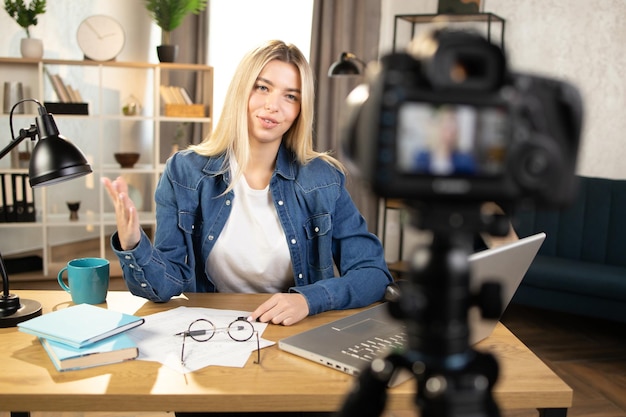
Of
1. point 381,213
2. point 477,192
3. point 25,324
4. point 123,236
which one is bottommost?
point 381,213

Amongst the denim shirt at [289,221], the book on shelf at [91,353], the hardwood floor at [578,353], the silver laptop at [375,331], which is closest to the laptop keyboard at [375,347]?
the silver laptop at [375,331]

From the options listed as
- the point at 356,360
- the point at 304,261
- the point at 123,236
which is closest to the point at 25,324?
the point at 123,236

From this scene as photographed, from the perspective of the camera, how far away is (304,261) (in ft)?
5.67

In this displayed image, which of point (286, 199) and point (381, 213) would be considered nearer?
point (286, 199)

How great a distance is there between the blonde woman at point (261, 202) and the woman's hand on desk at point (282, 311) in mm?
268

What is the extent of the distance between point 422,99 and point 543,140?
125 mm

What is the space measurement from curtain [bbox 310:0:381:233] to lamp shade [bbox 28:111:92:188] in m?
3.25

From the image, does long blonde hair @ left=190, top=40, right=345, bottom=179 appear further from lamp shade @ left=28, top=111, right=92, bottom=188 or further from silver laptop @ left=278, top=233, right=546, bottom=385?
silver laptop @ left=278, top=233, right=546, bottom=385

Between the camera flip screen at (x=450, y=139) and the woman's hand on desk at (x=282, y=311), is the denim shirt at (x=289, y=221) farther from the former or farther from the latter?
the camera flip screen at (x=450, y=139)

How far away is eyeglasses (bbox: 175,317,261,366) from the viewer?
4.12 feet

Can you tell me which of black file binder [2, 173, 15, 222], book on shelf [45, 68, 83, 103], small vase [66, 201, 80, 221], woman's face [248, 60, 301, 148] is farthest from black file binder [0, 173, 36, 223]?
woman's face [248, 60, 301, 148]

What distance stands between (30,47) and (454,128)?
399 centimetres

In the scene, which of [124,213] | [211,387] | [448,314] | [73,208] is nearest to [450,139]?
[448,314]

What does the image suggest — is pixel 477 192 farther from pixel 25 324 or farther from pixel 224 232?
pixel 224 232
